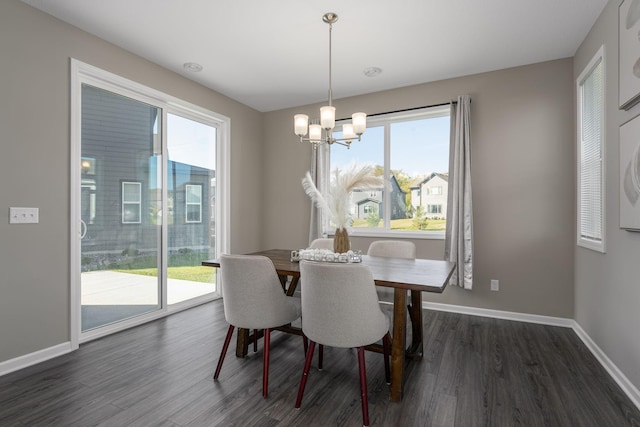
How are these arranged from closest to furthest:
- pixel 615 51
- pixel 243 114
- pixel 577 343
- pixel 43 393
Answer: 1. pixel 43 393
2. pixel 615 51
3. pixel 577 343
4. pixel 243 114

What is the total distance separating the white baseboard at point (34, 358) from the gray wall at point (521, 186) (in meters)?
3.70

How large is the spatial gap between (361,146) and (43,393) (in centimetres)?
396

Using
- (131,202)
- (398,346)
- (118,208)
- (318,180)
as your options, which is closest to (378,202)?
(318,180)

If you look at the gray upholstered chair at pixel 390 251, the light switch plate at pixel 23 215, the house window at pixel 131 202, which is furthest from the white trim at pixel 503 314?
the light switch plate at pixel 23 215

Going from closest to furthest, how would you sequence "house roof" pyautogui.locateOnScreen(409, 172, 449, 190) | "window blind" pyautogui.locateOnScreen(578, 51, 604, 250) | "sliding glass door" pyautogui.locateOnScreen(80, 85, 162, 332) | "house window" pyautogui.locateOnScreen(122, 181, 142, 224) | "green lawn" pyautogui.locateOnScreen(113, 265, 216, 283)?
1. "window blind" pyautogui.locateOnScreen(578, 51, 604, 250)
2. "sliding glass door" pyautogui.locateOnScreen(80, 85, 162, 332)
3. "house window" pyautogui.locateOnScreen(122, 181, 142, 224)
4. "green lawn" pyautogui.locateOnScreen(113, 265, 216, 283)
5. "house roof" pyautogui.locateOnScreen(409, 172, 449, 190)

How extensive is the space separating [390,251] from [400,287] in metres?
1.25

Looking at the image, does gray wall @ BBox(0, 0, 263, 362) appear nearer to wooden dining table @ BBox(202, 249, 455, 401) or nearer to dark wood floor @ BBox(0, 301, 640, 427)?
dark wood floor @ BBox(0, 301, 640, 427)

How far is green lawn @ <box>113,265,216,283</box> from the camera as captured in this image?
135 inches

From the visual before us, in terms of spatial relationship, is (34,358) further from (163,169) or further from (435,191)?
(435,191)

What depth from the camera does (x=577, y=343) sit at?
2.82 metres

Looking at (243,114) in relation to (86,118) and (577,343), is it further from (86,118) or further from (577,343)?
(577,343)

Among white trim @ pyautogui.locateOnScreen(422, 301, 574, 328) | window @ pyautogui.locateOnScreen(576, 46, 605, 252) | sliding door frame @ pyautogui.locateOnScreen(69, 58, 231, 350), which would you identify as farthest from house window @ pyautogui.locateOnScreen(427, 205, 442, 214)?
A: sliding door frame @ pyautogui.locateOnScreen(69, 58, 231, 350)

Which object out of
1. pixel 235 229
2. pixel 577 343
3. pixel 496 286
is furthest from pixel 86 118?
pixel 577 343

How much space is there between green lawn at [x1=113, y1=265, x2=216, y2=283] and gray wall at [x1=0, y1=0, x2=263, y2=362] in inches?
29.2
